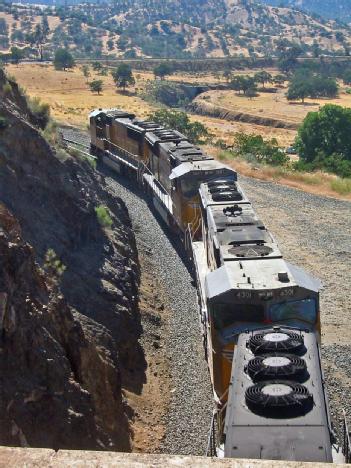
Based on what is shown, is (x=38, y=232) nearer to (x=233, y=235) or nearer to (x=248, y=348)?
(x=233, y=235)

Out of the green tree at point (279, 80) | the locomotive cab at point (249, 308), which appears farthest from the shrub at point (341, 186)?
the green tree at point (279, 80)

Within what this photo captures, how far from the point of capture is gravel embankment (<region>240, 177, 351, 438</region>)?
62.0 feet

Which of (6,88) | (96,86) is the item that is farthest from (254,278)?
(96,86)

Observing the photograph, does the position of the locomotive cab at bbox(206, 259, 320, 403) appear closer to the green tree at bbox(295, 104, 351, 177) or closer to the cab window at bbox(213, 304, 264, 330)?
the cab window at bbox(213, 304, 264, 330)

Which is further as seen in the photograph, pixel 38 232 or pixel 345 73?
pixel 345 73

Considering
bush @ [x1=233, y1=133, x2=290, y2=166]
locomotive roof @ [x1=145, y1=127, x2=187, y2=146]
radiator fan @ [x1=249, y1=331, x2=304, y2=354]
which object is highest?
radiator fan @ [x1=249, y1=331, x2=304, y2=354]

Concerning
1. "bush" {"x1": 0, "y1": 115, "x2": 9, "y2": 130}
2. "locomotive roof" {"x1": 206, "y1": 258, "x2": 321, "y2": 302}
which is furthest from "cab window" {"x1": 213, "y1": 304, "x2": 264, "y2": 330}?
"bush" {"x1": 0, "y1": 115, "x2": 9, "y2": 130}

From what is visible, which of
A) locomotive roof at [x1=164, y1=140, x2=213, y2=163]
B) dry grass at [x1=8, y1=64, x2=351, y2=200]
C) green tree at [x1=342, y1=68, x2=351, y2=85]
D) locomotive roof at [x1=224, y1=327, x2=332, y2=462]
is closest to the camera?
locomotive roof at [x1=224, y1=327, x2=332, y2=462]

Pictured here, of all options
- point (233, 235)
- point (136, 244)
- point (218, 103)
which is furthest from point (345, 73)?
point (233, 235)

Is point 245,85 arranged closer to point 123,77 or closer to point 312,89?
point 312,89

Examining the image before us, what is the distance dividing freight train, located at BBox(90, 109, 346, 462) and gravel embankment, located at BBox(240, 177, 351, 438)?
3747mm

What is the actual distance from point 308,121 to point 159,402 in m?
43.6

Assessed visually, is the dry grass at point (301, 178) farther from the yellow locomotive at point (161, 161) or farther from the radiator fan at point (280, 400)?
the radiator fan at point (280, 400)

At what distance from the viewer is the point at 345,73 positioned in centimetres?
14625
